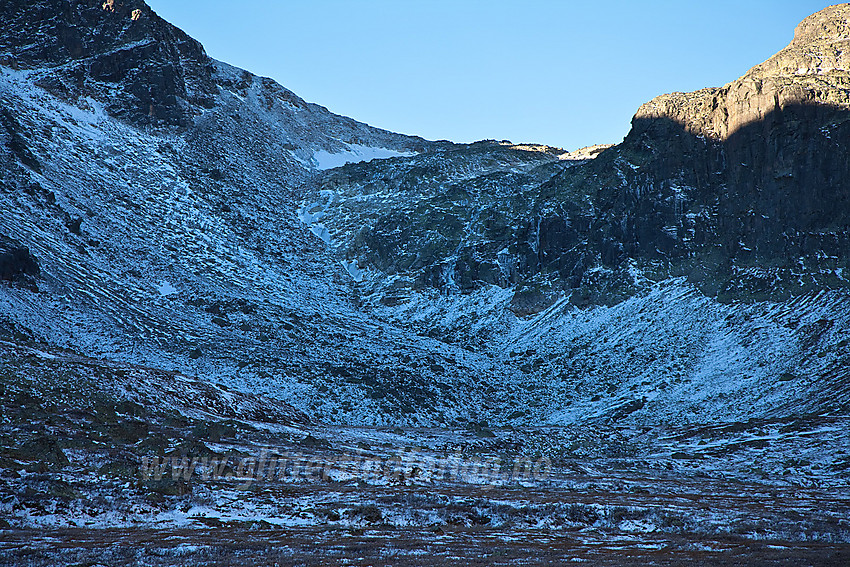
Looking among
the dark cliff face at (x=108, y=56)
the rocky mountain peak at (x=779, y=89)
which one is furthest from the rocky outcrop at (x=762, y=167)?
the dark cliff face at (x=108, y=56)

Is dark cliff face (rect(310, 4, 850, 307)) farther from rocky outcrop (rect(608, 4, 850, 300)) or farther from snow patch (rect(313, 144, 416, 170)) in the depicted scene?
snow patch (rect(313, 144, 416, 170))

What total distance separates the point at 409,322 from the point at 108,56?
84275mm

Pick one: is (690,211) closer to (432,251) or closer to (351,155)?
Answer: (432,251)

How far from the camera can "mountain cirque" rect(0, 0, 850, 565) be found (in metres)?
26.1

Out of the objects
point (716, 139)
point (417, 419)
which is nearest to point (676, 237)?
point (716, 139)

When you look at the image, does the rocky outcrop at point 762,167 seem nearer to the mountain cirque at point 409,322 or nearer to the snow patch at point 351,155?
the mountain cirque at point 409,322

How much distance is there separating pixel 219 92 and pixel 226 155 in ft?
84.9

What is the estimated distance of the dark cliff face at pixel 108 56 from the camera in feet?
399

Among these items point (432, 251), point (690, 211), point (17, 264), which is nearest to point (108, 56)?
point (432, 251)

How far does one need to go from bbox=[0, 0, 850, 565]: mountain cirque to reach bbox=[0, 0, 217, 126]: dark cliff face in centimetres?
65

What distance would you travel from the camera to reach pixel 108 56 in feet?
424

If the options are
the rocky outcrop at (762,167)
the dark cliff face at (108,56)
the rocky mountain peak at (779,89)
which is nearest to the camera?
the rocky outcrop at (762,167)

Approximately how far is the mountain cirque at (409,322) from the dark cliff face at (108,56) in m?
0.65

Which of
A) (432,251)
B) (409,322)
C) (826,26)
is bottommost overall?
(409,322)
